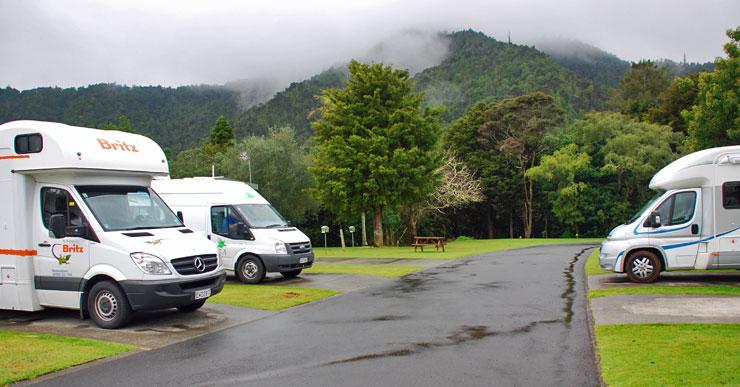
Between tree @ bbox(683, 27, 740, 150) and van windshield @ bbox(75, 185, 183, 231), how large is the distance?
23.8 meters

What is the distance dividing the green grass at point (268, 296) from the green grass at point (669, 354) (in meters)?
6.62

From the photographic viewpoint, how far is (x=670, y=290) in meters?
12.7

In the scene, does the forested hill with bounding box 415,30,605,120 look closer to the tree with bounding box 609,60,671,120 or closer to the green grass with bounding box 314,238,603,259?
the tree with bounding box 609,60,671,120

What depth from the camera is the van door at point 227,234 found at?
55.4 feet

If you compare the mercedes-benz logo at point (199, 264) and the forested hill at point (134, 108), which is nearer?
the mercedes-benz logo at point (199, 264)

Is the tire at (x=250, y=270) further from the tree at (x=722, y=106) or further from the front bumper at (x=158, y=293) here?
the tree at (x=722, y=106)

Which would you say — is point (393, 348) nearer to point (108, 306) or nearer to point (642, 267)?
point (108, 306)

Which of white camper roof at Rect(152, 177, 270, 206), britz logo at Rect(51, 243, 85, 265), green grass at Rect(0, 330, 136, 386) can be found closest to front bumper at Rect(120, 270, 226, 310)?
green grass at Rect(0, 330, 136, 386)

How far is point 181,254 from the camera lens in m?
10.3

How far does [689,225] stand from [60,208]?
518 inches

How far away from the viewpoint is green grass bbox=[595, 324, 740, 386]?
20.2 ft

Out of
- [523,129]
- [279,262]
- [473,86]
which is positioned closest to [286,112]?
[473,86]

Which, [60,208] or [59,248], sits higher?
[60,208]

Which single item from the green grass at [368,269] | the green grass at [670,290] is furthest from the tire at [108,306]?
the green grass at [368,269]
